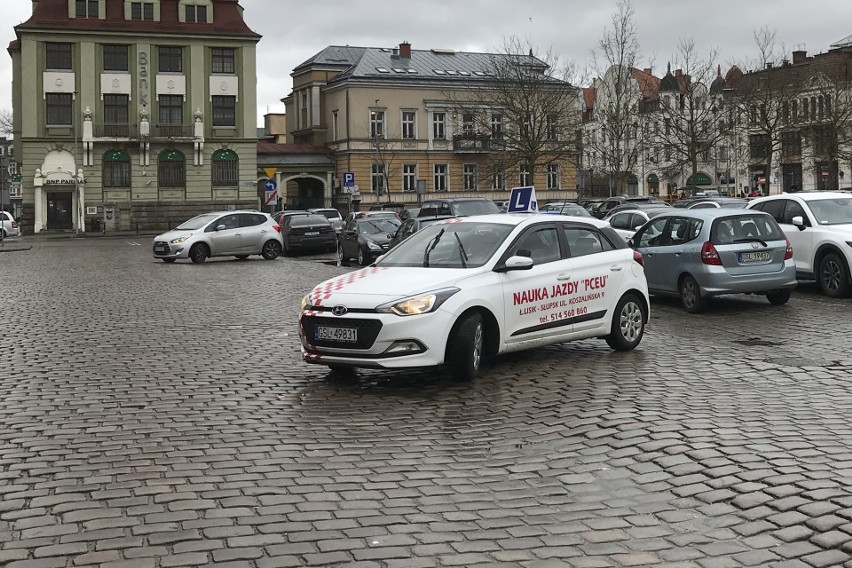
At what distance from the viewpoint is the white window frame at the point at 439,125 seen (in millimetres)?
82250

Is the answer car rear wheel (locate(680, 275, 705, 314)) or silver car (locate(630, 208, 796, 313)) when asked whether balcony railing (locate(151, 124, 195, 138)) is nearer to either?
silver car (locate(630, 208, 796, 313))

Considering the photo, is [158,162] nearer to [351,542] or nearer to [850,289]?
[850,289]

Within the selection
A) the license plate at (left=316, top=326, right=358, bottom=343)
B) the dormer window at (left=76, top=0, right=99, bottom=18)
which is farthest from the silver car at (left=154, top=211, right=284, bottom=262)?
the dormer window at (left=76, top=0, right=99, bottom=18)

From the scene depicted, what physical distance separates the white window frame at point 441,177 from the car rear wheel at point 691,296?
65.7 metres

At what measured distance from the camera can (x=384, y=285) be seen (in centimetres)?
1032

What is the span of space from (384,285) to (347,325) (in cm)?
58

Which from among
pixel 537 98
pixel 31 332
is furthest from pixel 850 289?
pixel 537 98

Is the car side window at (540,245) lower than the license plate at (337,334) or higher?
higher

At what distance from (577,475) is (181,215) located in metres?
64.7

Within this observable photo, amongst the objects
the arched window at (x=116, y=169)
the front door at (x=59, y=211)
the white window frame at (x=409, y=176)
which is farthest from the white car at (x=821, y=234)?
the white window frame at (x=409, y=176)

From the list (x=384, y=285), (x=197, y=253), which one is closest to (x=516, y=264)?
(x=384, y=285)

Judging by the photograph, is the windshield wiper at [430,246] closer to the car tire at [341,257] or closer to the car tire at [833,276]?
the car tire at [833,276]

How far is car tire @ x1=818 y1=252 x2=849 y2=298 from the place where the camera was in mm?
17953

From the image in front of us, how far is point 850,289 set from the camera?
59.7ft
